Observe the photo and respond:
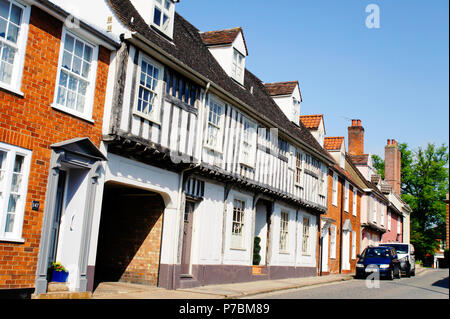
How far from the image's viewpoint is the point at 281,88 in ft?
79.6

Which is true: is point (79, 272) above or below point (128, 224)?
below

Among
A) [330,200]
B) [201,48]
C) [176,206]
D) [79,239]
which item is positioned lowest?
[79,239]

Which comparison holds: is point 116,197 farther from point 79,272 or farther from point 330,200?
point 330,200

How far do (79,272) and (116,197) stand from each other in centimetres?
458

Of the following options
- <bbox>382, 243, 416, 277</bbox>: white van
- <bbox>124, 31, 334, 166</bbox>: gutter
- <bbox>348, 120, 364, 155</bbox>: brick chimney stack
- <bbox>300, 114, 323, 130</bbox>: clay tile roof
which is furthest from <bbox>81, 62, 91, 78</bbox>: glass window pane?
<bbox>348, 120, 364, 155</bbox>: brick chimney stack

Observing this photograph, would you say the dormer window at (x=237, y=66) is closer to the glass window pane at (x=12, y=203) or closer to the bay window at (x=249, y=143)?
the bay window at (x=249, y=143)

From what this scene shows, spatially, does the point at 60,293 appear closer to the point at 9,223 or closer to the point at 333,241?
the point at 9,223

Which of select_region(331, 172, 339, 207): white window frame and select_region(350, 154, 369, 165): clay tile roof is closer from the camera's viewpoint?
select_region(331, 172, 339, 207): white window frame

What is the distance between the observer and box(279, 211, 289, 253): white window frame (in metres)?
21.6

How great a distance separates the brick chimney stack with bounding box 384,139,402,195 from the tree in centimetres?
766

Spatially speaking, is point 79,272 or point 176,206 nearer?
point 79,272

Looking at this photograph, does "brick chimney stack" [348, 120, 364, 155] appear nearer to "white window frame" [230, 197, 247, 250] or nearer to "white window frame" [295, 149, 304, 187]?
"white window frame" [295, 149, 304, 187]
